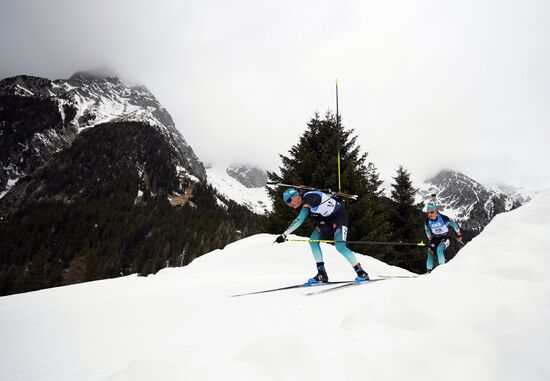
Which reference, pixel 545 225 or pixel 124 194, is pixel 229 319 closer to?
pixel 545 225

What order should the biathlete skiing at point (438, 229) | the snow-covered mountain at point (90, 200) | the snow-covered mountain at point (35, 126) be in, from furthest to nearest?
the snow-covered mountain at point (35, 126) → the snow-covered mountain at point (90, 200) → the biathlete skiing at point (438, 229)

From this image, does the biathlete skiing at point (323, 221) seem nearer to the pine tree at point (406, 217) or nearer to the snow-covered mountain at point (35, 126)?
the pine tree at point (406, 217)

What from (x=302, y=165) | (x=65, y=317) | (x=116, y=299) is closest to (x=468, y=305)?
(x=65, y=317)

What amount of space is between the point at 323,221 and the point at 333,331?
4.74 metres

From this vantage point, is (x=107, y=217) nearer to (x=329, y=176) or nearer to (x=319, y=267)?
(x=329, y=176)

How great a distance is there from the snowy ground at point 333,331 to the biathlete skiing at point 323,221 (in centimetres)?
127

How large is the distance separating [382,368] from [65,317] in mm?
5679

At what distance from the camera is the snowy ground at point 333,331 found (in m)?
1.86

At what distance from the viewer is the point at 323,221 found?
23.1 ft

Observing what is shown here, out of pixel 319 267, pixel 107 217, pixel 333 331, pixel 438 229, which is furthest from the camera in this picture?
pixel 107 217

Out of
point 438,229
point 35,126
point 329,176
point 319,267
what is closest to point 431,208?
point 438,229

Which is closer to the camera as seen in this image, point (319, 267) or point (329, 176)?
point (319, 267)

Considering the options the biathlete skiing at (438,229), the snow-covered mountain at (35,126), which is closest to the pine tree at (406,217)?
the biathlete skiing at (438,229)

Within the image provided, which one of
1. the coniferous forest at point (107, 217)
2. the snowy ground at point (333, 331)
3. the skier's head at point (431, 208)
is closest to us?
the snowy ground at point (333, 331)
